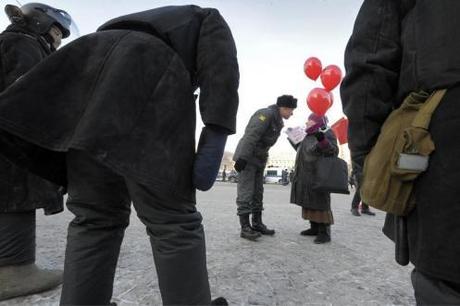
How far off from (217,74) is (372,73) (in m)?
0.61

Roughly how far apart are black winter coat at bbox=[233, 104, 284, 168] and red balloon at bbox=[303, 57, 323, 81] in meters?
5.50

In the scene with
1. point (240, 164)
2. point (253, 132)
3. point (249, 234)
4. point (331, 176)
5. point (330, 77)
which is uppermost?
point (330, 77)

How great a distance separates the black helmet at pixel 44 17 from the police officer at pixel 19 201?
59 millimetres

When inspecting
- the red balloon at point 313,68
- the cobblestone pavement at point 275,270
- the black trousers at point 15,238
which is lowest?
the cobblestone pavement at point 275,270

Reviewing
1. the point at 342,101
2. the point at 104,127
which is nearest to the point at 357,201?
the point at 342,101

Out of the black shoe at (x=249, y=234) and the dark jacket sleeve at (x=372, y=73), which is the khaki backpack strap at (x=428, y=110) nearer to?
the dark jacket sleeve at (x=372, y=73)

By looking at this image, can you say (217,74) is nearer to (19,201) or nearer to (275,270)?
(19,201)

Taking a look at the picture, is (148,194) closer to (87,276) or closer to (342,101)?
(87,276)

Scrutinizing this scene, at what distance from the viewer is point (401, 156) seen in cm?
111

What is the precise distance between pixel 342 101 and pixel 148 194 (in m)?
0.85

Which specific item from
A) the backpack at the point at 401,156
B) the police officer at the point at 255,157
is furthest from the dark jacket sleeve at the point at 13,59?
the police officer at the point at 255,157

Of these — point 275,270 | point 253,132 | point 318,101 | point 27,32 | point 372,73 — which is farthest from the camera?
point 318,101

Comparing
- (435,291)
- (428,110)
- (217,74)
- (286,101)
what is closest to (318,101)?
(286,101)

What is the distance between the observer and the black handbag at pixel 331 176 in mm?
3877
